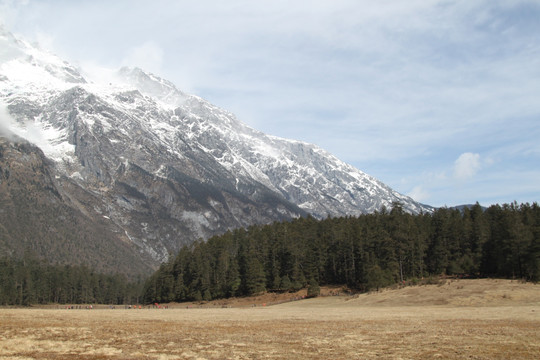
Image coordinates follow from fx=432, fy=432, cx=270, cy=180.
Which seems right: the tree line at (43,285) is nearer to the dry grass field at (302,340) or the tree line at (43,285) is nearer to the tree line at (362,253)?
the tree line at (362,253)

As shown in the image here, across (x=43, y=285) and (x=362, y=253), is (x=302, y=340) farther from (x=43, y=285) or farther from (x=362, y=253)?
(x=43, y=285)

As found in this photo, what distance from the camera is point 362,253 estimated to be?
10200cm

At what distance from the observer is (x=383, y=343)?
27.9 metres

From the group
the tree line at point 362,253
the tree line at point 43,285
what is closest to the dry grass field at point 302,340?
the tree line at point 362,253

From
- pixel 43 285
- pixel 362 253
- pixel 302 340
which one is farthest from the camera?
pixel 43 285

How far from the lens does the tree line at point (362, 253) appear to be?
295ft

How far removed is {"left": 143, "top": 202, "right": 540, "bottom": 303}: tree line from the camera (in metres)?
89.9

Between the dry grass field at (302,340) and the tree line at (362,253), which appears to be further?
the tree line at (362,253)

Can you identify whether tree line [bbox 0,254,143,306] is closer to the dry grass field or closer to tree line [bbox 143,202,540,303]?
tree line [bbox 143,202,540,303]

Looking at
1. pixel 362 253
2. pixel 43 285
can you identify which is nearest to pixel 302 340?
pixel 362 253

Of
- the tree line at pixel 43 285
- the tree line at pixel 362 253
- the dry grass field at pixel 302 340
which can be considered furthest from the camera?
the tree line at pixel 43 285

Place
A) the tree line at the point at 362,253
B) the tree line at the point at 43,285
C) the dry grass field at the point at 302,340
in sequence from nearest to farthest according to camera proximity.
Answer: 1. the dry grass field at the point at 302,340
2. the tree line at the point at 362,253
3. the tree line at the point at 43,285

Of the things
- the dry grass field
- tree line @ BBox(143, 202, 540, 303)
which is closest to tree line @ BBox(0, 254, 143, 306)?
tree line @ BBox(143, 202, 540, 303)

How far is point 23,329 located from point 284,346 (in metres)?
20.9
